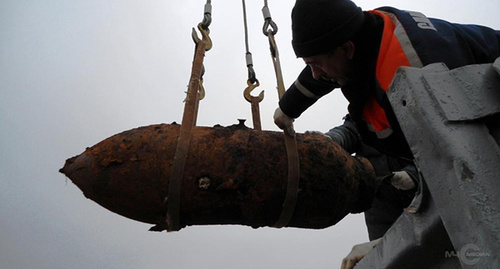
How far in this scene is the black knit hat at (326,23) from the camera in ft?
5.64

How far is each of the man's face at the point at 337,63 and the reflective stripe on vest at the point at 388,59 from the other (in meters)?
0.19

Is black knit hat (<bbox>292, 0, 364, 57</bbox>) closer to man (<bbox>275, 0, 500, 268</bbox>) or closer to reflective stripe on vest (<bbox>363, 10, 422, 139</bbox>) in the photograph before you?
man (<bbox>275, 0, 500, 268</bbox>)

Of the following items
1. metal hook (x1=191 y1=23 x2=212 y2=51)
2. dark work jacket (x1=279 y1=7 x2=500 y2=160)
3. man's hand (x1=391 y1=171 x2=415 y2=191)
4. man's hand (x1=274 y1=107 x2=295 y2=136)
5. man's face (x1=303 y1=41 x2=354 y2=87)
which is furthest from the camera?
man's hand (x1=391 y1=171 x2=415 y2=191)

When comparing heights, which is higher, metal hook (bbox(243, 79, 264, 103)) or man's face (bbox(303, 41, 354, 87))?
metal hook (bbox(243, 79, 264, 103))

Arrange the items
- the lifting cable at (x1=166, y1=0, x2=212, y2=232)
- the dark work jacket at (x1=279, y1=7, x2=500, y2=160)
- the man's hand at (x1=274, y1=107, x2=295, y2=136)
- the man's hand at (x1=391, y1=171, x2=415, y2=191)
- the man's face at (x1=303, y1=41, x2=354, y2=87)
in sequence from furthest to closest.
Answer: the man's hand at (x1=391, y1=171, x2=415, y2=191), the man's hand at (x1=274, y1=107, x2=295, y2=136), the man's face at (x1=303, y1=41, x2=354, y2=87), the lifting cable at (x1=166, y1=0, x2=212, y2=232), the dark work jacket at (x1=279, y1=7, x2=500, y2=160)

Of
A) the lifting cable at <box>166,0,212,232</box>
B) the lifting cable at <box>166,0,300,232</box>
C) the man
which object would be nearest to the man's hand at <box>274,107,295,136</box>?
the man

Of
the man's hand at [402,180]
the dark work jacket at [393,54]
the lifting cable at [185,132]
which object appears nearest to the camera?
the dark work jacket at [393,54]

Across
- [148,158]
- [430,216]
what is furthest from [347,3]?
[148,158]

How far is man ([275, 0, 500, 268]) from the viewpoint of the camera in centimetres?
143

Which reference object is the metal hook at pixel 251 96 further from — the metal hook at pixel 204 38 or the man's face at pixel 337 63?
the man's face at pixel 337 63

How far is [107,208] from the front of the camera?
1.85 m

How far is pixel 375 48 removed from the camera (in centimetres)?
172

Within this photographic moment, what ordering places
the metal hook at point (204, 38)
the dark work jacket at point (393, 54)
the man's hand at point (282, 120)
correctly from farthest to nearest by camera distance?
the metal hook at point (204, 38)
the man's hand at point (282, 120)
the dark work jacket at point (393, 54)

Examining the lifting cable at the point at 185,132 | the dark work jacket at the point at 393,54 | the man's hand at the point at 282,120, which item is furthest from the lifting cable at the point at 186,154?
the dark work jacket at the point at 393,54
